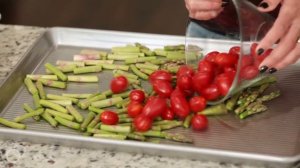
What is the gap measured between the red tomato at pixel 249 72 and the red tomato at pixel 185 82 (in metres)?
0.17

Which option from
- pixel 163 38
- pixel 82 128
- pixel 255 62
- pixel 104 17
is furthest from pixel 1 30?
pixel 104 17

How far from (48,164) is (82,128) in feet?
0.47

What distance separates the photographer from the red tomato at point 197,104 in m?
1.50

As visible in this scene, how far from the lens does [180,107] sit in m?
1.48

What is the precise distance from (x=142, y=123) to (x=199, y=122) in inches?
5.6

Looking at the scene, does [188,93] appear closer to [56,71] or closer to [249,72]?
[249,72]

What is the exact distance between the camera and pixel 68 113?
1.53m

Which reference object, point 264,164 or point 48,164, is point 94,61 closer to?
point 48,164

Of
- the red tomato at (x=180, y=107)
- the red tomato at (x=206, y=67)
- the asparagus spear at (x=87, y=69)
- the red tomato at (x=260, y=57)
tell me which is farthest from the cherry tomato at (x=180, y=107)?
the asparagus spear at (x=87, y=69)

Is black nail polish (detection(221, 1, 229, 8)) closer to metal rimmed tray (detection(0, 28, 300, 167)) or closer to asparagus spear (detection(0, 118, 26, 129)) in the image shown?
metal rimmed tray (detection(0, 28, 300, 167))

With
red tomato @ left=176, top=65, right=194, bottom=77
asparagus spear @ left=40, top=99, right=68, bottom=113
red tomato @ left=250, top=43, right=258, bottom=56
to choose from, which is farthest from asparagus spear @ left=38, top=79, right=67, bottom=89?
red tomato @ left=250, top=43, right=258, bottom=56

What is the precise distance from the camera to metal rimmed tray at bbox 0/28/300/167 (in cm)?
134

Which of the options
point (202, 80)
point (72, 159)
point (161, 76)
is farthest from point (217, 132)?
point (72, 159)

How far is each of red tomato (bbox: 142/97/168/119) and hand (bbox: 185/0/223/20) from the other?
10.5 inches
